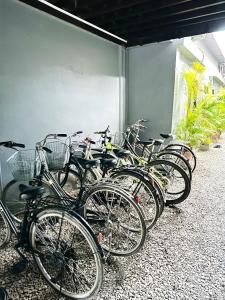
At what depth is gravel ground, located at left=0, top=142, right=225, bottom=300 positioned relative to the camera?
5.26 feet

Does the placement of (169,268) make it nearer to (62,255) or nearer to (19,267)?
(62,255)

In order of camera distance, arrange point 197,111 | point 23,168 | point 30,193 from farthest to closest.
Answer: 1. point 197,111
2. point 23,168
3. point 30,193

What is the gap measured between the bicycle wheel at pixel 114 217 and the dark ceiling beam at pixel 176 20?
8.74 feet

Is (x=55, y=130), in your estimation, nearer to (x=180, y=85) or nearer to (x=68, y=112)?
(x=68, y=112)

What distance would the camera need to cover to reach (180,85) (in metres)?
4.64

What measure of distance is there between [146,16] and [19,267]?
341cm

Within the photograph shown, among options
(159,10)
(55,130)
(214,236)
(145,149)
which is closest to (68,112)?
(55,130)

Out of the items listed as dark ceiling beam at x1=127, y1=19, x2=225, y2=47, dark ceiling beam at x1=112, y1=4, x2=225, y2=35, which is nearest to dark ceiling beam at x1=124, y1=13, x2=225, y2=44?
dark ceiling beam at x1=127, y1=19, x2=225, y2=47

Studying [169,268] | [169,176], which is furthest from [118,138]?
[169,268]

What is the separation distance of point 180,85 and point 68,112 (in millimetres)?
2632

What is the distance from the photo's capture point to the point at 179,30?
3580mm

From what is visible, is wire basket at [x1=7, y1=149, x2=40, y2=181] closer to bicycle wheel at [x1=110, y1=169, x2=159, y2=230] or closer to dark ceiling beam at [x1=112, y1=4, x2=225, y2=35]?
bicycle wheel at [x1=110, y1=169, x2=159, y2=230]

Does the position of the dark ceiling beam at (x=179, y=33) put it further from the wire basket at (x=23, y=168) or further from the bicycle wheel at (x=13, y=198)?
the bicycle wheel at (x=13, y=198)

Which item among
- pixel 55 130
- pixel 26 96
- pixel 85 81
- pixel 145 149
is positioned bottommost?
pixel 145 149
